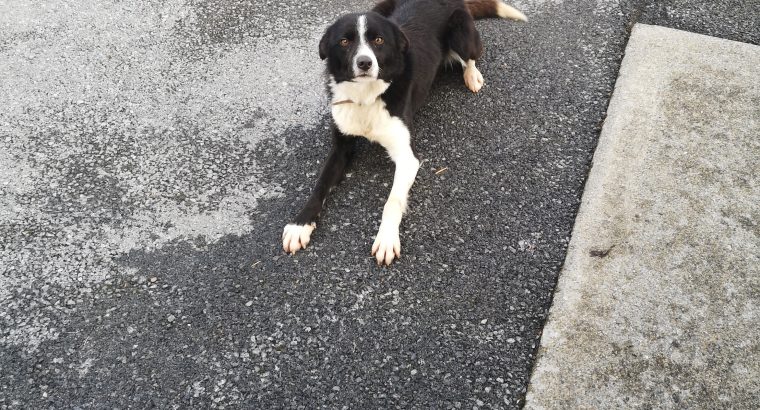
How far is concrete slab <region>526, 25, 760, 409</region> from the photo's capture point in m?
2.31

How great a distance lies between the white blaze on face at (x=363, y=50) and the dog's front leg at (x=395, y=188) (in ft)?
1.19

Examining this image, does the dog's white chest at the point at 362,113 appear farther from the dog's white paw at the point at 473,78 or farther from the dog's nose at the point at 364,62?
the dog's white paw at the point at 473,78

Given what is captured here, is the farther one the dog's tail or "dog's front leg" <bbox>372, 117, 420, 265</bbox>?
the dog's tail

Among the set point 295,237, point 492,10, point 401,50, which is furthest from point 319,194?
point 492,10

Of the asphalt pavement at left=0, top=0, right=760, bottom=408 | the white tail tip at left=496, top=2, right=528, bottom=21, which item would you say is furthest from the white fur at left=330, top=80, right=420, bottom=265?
the white tail tip at left=496, top=2, right=528, bottom=21

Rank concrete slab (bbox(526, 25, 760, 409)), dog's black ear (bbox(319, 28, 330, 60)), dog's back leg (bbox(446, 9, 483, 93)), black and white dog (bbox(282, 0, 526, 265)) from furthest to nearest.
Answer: dog's back leg (bbox(446, 9, 483, 93)), dog's black ear (bbox(319, 28, 330, 60)), black and white dog (bbox(282, 0, 526, 265)), concrete slab (bbox(526, 25, 760, 409))

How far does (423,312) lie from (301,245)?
66cm

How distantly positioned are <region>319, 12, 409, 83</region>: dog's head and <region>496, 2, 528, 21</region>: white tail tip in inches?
51.7

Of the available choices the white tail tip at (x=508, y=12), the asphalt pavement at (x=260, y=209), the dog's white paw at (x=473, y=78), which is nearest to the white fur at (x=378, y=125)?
the asphalt pavement at (x=260, y=209)

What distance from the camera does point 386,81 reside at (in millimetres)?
3088

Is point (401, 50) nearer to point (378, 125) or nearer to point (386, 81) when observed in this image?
point (386, 81)

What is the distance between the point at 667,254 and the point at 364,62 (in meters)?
1.61

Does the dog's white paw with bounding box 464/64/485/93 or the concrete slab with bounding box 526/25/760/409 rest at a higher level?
the dog's white paw with bounding box 464/64/485/93

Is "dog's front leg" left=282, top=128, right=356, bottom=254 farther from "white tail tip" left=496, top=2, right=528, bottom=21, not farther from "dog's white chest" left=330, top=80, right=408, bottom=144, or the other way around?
"white tail tip" left=496, top=2, right=528, bottom=21
